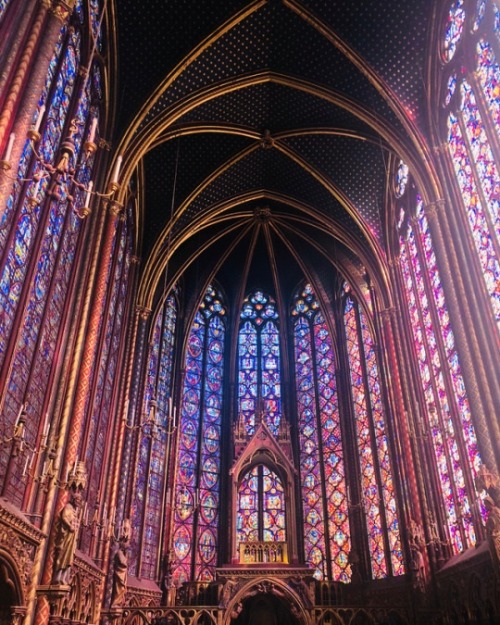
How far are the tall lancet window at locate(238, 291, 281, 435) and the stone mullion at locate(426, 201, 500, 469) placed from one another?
32.6 feet

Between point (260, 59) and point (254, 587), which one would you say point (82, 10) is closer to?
point (260, 59)

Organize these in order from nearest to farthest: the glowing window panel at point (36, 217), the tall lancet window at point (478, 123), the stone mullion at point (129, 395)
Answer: the glowing window panel at point (36, 217)
the tall lancet window at point (478, 123)
the stone mullion at point (129, 395)

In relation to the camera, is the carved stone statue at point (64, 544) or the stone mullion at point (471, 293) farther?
the stone mullion at point (471, 293)

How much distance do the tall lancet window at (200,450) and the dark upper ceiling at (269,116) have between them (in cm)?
301

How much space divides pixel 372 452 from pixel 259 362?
20.8 feet

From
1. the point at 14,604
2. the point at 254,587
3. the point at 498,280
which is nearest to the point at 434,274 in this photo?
the point at 498,280

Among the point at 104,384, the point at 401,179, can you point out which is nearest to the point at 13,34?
the point at 104,384

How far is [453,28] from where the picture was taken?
1436 centimetres

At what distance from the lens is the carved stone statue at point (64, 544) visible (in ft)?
33.4

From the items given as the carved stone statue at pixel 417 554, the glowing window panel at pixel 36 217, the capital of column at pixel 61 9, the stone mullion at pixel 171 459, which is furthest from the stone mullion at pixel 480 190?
the stone mullion at pixel 171 459

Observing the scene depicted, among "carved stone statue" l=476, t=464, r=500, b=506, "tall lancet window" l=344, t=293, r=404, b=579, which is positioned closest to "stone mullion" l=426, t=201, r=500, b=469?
"carved stone statue" l=476, t=464, r=500, b=506

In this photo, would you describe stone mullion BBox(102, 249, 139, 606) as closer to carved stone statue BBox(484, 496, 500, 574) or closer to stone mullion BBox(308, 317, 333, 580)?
stone mullion BBox(308, 317, 333, 580)

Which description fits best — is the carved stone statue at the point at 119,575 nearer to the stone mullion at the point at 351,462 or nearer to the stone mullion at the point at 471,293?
the stone mullion at the point at 351,462

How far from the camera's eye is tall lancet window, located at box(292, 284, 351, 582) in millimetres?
19719
